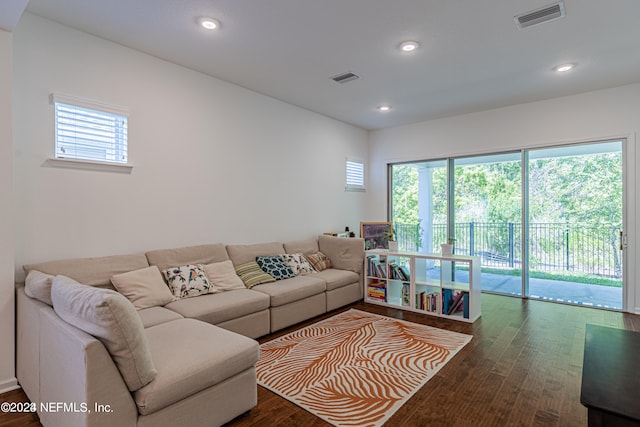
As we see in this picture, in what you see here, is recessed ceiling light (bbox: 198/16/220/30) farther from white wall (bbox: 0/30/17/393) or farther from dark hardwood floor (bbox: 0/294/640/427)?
dark hardwood floor (bbox: 0/294/640/427)

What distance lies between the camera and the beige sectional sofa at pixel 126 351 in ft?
4.86

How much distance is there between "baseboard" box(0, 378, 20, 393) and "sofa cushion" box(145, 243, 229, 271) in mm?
1203

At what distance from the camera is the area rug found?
2176mm

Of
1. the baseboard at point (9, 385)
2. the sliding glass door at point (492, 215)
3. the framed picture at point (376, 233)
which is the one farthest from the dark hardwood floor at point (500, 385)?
the framed picture at point (376, 233)

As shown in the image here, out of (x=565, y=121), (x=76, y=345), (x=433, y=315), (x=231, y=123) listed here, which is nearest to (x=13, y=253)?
(x=76, y=345)

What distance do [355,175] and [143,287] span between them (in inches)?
164

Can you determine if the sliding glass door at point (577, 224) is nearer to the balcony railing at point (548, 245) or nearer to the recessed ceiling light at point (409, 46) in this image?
the balcony railing at point (548, 245)

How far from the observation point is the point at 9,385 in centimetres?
234

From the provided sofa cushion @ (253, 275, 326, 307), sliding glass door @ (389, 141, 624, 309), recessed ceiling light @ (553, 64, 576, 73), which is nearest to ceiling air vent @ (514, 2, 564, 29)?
recessed ceiling light @ (553, 64, 576, 73)

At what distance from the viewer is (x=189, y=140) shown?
3596 mm

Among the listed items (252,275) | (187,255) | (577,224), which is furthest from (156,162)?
(577,224)

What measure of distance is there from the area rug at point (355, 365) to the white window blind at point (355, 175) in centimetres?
280

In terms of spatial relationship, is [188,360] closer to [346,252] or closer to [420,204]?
[346,252]

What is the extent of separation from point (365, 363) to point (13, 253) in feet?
9.17
